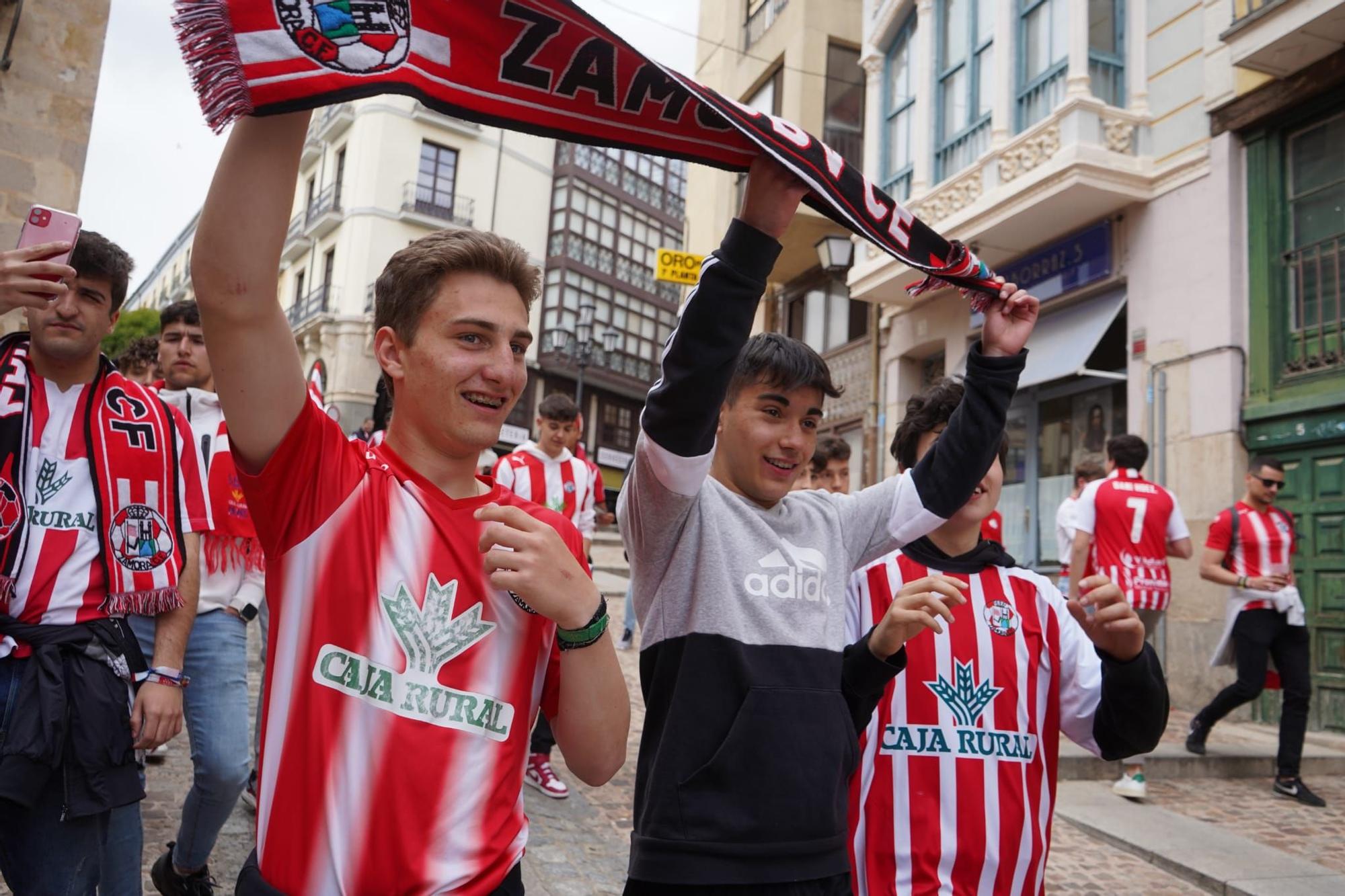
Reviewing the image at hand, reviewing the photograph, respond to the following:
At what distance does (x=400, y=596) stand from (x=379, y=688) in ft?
0.52

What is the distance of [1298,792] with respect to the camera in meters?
6.65

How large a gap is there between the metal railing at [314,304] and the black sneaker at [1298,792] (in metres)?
35.3

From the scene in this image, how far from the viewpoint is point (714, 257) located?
78.1 inches

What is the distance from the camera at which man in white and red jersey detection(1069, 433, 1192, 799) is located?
7031 millimetres

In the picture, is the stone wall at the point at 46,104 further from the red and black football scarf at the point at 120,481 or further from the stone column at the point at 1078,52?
the stone column at the point at 1078,52

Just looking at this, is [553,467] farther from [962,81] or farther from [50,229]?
[962,81]

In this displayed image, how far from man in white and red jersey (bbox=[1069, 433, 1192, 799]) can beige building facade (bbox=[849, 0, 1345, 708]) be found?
275 cm

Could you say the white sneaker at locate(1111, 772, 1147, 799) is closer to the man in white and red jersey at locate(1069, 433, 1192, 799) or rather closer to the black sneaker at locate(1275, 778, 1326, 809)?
the man in white and red jersey at locate(1069, 433, 1192, 799)

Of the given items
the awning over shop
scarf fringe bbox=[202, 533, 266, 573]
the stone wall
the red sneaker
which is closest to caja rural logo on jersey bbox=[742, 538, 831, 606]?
scarf fringe bbox=[202, 533, 266, 573]

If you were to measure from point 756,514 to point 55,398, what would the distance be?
6.65 ft

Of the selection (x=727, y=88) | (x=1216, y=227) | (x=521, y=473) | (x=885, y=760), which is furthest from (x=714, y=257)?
(x=727, y=88)

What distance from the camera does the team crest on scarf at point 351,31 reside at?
4.94 ft

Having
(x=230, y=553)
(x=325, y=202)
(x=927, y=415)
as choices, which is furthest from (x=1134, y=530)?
(x=325, y=202)

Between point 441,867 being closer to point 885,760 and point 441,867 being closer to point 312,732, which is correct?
point 312,732
